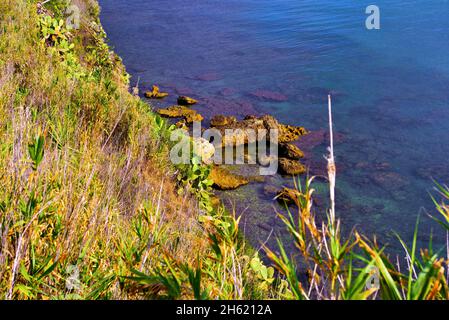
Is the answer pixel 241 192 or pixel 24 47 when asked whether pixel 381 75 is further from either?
pixel 24 47

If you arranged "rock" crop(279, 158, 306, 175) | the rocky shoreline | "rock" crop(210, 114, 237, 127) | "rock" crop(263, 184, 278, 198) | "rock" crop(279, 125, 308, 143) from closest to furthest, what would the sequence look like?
"rock" crop(263, 184, 278, 198) → the rocky shoreline → "rock" crop(279, 158, 306, 175) → "rock" crop(279, 125, 308, 143) → "rock" crop(210, 114, 237, 127)

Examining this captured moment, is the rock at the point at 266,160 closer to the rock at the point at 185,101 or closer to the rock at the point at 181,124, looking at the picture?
the rock at the point at 181,124

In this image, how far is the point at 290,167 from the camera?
10219 millimetres

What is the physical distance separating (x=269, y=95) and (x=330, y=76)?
2579 millimetres

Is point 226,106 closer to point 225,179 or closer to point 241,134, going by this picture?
point 241,134

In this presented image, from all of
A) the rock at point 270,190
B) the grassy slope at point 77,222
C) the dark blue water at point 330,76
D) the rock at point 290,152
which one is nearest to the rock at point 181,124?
the dark blue water at point 330,76

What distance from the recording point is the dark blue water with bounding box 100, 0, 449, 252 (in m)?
9.73

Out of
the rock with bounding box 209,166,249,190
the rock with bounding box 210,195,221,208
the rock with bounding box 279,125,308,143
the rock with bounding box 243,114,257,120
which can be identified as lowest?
the rock with bounding box 210,195,221,208

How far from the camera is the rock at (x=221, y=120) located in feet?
40.3

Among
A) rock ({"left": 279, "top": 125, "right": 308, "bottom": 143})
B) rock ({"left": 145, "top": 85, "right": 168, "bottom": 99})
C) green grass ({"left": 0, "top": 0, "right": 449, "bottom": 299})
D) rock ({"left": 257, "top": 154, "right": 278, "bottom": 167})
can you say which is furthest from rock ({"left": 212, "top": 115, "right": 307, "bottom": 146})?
green grass ({"left": 0, "top": 0, "right": 449, "bottom": 299})

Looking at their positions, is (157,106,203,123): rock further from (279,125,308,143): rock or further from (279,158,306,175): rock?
(279,158,306,175): rock

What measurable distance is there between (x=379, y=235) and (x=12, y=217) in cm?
684

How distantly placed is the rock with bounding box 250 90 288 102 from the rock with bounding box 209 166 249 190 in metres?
4.67
